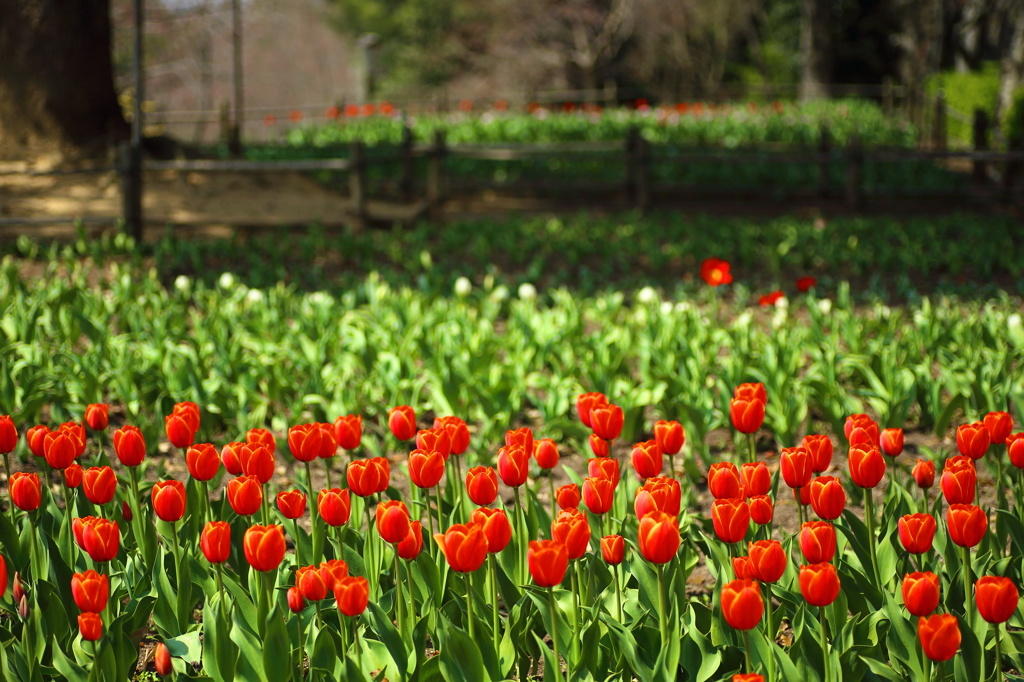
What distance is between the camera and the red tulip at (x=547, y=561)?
1.68 metres

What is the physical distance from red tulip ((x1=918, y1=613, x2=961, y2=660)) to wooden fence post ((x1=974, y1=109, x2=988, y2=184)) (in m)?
11.9

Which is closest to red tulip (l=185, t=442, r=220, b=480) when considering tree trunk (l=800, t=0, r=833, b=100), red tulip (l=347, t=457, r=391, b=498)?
red tulip (l=347, t=457, r=391, b=498)

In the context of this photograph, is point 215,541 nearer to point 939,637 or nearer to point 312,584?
point 312,584

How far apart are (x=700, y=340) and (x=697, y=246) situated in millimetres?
3816

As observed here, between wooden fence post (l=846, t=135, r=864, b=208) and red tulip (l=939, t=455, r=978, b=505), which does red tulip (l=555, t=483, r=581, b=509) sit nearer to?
red tulip (l=939, t=455, r=978, b=505)

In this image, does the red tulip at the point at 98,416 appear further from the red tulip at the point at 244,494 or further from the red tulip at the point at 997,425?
the red tulip at the point at 997,425

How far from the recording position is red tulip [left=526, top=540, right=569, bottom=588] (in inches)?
66.1

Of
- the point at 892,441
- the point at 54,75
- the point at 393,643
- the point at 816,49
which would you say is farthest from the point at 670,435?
the point at 816,49

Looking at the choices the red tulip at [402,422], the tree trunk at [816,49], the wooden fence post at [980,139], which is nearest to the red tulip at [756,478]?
the red tulip at [402,422]

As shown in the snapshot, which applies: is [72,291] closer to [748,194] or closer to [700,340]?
[700,340]

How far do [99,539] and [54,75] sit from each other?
8.40 metres

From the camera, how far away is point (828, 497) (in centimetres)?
196

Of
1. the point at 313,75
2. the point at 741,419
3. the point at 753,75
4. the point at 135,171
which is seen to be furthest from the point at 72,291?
the point at 313,75

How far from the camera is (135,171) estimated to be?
26.1 ft
